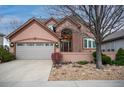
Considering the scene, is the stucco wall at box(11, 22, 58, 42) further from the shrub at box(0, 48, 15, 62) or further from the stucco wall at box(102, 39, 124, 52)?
the stucco wall at box(102, 39, 124, 52)

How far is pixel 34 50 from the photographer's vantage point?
26562mm

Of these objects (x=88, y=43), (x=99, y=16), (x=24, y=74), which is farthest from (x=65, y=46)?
(x=24, y=74)

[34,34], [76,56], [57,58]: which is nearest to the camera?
[57,58]

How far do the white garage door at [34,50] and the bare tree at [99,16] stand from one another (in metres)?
9.42

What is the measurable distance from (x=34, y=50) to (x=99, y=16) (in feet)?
36.7

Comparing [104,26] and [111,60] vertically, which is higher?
[104,26]

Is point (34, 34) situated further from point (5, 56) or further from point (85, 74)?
point (85, 74)

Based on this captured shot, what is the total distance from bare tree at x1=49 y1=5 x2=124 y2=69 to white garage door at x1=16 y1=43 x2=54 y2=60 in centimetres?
942

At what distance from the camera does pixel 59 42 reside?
89.5 ft

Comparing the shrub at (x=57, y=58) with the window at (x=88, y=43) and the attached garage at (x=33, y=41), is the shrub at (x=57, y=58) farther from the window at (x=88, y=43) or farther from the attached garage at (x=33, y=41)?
the window at (x=88, y=43)
